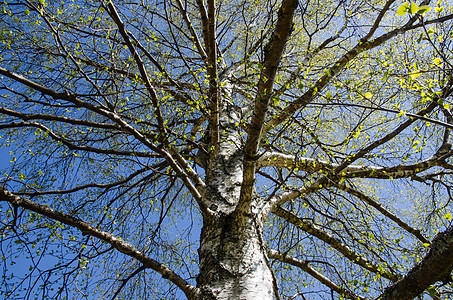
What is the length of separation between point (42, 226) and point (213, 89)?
224 centimetres

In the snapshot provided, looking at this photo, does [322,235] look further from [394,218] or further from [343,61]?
[343,61]

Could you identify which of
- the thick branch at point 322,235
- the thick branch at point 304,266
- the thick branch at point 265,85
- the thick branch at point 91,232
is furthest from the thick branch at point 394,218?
the thick branch at point 91,232

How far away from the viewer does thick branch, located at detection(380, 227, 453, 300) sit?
1210mm

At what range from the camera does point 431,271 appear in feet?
4.17

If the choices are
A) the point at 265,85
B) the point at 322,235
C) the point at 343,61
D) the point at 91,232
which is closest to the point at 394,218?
the point at 322,235

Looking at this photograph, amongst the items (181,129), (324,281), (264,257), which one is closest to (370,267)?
(324,281)

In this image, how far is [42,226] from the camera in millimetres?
2867

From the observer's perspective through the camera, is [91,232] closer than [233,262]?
No

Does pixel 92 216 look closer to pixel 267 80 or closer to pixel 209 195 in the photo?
pixel 209 195

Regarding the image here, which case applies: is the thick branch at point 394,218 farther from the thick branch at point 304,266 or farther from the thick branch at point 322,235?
the thick branch at point 304,266

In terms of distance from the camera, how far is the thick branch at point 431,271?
3.97ft

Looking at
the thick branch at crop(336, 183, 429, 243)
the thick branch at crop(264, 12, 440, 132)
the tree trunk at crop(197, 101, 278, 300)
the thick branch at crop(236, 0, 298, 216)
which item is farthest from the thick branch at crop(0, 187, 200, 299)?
the thick branch at crop(336, 183, 429, 243)

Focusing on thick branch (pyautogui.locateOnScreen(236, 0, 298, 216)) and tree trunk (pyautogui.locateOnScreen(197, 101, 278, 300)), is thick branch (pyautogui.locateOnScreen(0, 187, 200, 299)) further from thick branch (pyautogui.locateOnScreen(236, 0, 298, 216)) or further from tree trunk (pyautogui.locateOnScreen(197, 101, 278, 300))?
thick branch (pyautogui.locateOnScreen(236, 0, 298, 216))

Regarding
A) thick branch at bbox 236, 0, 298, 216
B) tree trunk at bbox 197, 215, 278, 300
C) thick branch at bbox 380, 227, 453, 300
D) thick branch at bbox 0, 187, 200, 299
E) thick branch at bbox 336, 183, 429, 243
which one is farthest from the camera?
thick branch at bbox 336, 183, 429, 243
